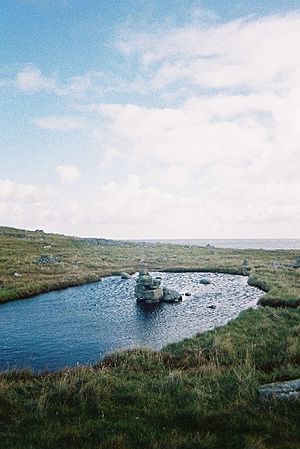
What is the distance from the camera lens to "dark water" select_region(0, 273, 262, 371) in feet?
89.1

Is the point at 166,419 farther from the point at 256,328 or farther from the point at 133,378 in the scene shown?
the point at 256,328

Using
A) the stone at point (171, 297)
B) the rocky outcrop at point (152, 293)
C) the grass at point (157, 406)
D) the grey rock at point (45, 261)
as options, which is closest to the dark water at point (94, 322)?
the stone at point (171, 297)

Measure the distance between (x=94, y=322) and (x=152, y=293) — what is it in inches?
455

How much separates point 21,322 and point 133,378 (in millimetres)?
22150

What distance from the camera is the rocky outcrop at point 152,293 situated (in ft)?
153

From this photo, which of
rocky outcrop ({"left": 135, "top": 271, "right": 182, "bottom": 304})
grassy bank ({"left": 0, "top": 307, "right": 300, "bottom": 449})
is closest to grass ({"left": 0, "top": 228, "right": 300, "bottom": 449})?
grassy bank ({"left": 0, "top": 307, "right": 300, "bottom": 449})

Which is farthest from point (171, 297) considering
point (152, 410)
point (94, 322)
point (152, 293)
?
point (152, 410)

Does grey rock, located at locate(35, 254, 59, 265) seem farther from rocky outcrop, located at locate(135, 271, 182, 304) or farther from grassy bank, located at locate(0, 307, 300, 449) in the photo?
grassy bank, located at locate(0, 307, 300, 449)

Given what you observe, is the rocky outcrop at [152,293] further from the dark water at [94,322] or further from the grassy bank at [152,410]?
the grassy bank at [152,410]

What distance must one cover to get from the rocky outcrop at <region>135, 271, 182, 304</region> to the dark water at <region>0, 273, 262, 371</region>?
1.34 metres

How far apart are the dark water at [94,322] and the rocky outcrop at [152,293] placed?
1336 mm

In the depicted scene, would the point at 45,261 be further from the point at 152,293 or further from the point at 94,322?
the point at 94,322

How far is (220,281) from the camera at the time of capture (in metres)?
66.4

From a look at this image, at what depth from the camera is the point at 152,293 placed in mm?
46438
